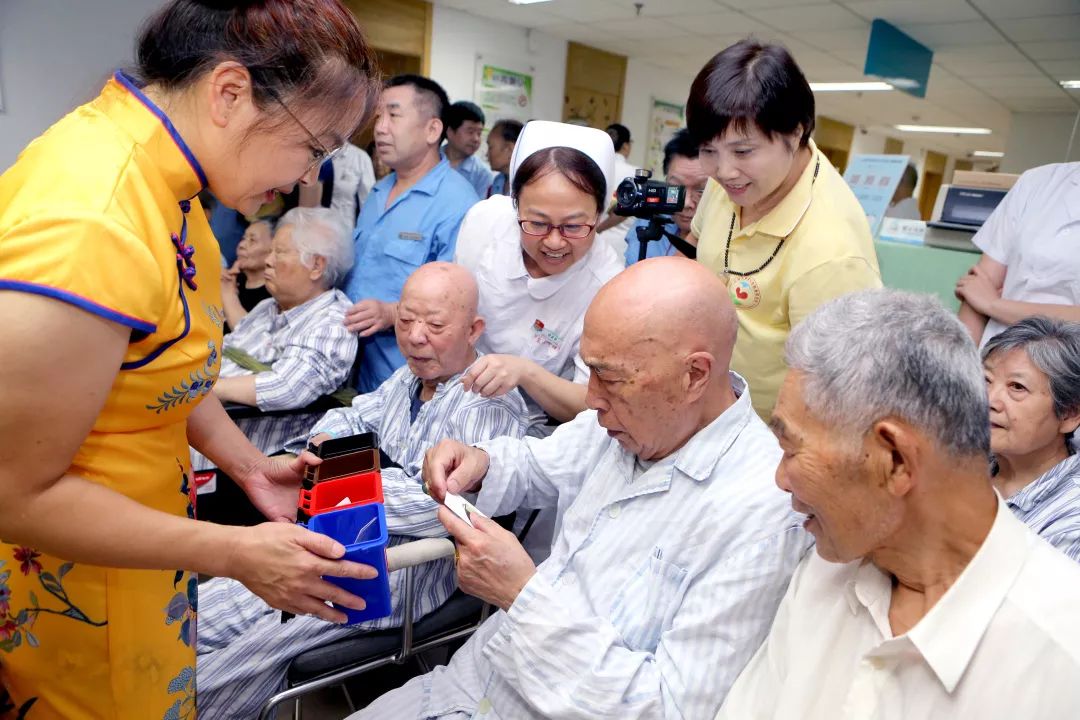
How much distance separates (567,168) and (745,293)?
0.62 metres

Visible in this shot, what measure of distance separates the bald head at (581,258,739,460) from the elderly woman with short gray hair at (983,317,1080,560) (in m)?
0.81

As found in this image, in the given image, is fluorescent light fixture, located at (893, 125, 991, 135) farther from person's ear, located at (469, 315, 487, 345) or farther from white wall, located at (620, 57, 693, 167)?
person's ear, located at (469, 315, 487, 345)

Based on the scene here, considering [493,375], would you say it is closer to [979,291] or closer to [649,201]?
[649,201]

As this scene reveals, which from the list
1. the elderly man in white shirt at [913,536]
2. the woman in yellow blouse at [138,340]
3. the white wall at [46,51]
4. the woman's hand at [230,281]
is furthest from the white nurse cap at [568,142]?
the white wall at [46,51]

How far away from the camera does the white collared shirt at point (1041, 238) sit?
2.26 meters

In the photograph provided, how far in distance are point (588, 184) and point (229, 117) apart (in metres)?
1.15

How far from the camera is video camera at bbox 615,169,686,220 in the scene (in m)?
2.14

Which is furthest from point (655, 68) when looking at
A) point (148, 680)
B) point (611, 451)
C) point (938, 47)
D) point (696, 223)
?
point (148, 680)

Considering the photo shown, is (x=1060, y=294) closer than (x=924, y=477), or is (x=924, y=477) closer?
(x=924, y=477)

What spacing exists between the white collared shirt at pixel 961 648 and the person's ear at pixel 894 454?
118 mm

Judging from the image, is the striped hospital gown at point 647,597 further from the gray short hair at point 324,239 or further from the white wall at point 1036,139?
the white wall at point 1036,139

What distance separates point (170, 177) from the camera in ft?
3.10

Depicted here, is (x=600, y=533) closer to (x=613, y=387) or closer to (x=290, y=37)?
(x=613, y=387)

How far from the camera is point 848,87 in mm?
9633
